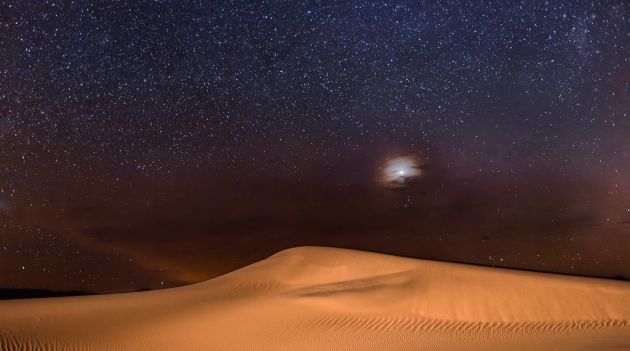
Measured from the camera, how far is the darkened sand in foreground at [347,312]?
39.5 feet

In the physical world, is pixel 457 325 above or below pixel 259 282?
below

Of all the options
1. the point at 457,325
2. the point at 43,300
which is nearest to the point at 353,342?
the point at 457,325

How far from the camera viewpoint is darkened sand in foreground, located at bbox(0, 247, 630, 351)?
1205 centimetres

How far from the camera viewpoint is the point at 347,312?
15.7 meters

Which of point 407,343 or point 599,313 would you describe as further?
point 599,313

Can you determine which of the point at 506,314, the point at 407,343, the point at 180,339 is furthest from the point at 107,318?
the point at 506,314

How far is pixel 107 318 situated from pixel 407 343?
8843 millimetres

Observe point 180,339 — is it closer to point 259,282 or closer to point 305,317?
point 305,317

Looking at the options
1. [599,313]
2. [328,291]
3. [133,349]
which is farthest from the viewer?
[328,291]

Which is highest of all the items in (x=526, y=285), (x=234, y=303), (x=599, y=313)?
(x=234, y=303)

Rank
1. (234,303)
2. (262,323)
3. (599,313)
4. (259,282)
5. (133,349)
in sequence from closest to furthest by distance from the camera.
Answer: (133,349) < (262,323) < (599,313) < (234,303) < (259,282)

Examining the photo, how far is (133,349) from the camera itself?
37.6 ft

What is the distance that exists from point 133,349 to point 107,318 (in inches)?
146

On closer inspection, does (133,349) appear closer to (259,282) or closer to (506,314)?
(259,282)
